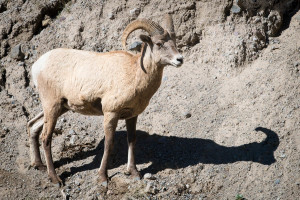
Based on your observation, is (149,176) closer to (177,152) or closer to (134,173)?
(134,173)

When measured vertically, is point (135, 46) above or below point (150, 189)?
above

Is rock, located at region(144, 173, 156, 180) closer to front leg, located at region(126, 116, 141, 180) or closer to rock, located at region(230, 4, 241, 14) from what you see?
front leg, located at region(126, 116, 141, 180)

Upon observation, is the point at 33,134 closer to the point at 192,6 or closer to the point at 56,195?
the point at 56,195

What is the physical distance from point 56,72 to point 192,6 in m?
4.59

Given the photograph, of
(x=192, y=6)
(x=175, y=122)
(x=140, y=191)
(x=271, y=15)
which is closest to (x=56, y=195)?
(x=140, y=191)

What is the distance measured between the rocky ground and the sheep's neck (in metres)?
1.92

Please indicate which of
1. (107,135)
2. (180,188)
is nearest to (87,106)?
(107,135)

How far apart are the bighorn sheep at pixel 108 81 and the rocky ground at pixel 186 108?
65 centimetres

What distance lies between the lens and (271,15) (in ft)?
33.7

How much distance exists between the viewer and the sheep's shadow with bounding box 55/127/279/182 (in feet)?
26.5

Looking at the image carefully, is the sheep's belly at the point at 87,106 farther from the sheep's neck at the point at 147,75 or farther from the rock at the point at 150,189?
the rock at the point at 150,189

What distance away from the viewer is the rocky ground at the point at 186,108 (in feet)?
25.6

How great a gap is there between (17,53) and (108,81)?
491 cm

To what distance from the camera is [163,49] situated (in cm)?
711
